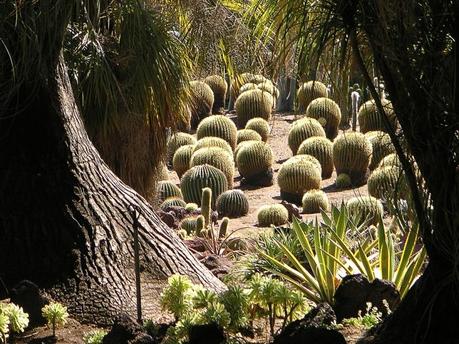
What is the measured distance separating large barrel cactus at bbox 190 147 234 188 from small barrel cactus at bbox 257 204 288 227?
4136mm

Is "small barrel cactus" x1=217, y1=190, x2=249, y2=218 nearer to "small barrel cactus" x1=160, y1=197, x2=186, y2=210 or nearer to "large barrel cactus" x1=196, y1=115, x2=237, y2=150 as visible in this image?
"small barrel cactus" x1=160, y1=197, x2=186, y2=210

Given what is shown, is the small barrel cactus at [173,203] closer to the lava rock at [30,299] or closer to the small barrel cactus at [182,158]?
the small barrel cactus at [182,158]

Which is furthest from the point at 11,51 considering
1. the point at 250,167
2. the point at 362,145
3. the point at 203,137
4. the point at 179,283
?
the point at 203,137

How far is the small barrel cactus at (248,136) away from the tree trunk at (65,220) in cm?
1993

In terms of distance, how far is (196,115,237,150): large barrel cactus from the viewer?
2655 centimetres

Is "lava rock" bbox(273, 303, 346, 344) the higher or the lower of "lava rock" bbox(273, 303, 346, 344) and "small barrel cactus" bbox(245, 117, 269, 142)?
A: the lower

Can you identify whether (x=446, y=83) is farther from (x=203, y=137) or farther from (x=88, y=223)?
(x=203, y=137)

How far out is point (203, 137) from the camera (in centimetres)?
2672

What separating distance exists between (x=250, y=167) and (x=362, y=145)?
4.90 metres

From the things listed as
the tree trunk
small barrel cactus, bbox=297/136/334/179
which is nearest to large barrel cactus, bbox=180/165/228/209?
small barrel cactus, bbox=297/136/334/179

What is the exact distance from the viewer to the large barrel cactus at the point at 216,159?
77.6ft

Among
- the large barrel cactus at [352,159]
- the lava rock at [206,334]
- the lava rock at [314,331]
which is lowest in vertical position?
the lava rock at [206,334]

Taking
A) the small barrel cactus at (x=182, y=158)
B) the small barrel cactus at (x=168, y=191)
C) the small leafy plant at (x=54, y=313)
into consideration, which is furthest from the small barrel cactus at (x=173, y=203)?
the small leafy plant at (x=54, y=313)

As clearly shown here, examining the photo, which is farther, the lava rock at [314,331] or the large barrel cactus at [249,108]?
the large barrel cactus at [249,108]
